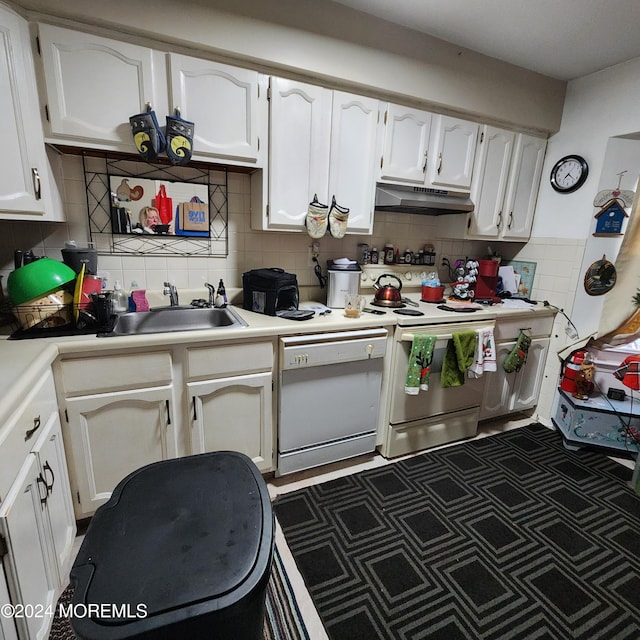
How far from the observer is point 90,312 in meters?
1.47

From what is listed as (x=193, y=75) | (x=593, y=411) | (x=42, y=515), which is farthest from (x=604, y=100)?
(x=42, y=515)

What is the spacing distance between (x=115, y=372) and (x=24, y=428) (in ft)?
1.44

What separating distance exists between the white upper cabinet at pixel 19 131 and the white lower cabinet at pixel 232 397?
0.89m

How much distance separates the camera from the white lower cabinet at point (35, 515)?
839mm

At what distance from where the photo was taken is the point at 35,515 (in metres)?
1.01

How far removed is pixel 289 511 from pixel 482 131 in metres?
2.55

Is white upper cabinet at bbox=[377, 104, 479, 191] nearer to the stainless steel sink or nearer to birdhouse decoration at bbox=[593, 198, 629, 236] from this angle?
birdhouse decoration at bbox=[593, 198, 629, 236]

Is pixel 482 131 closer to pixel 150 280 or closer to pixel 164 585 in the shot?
pixel 150 280

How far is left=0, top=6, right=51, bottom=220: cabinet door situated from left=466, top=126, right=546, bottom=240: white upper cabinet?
7.79 feet

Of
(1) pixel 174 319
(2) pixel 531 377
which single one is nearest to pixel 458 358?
(2) pixel 531 377

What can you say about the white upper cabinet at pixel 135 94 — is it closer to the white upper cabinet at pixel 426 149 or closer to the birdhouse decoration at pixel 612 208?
the white upper cabinet at pixel 426 149

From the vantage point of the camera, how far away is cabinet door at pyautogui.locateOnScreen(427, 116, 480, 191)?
216 centimetres

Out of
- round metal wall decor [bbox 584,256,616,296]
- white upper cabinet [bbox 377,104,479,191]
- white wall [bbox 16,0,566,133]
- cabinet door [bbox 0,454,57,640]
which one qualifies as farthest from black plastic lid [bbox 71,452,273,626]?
round metal wall decor [bbox 584,256,616,296]

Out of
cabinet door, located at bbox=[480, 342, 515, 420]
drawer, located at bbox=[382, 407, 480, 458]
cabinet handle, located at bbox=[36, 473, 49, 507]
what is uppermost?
cabinet handle, located at bbox=[36, 473, 49, 507]
